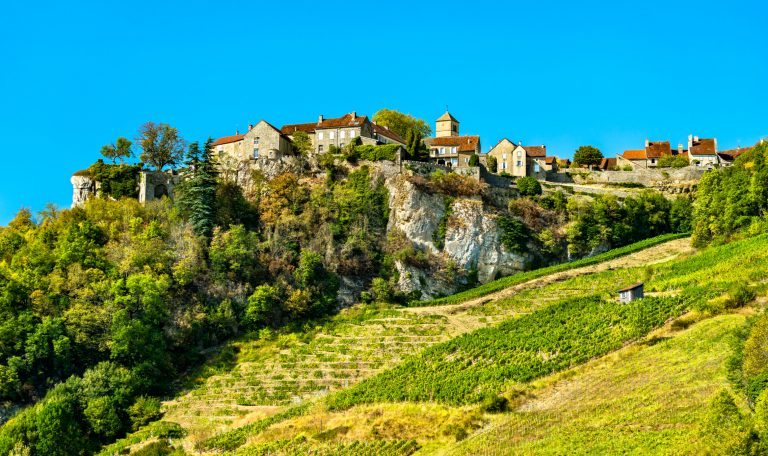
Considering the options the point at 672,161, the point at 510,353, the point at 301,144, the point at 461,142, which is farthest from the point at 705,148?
the point at 510,353

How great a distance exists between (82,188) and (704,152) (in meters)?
55.6

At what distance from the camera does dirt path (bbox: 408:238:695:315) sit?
60.9m

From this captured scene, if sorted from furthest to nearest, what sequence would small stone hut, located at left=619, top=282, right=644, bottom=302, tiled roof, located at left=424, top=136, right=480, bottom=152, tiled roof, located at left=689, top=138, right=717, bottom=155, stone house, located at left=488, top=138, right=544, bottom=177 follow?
tiled roof, located at left=689, top=138, right=717, bottom=155
tiled roof, located at left=424, top=136, right=480, bottom=152
stone house, located at left=488, top=138, right=544, bottom=177
small stone hut, located at left=619, top=282, right=644, bottom=302

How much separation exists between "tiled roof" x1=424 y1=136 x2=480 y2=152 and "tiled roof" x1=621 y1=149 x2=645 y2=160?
52.7 ft

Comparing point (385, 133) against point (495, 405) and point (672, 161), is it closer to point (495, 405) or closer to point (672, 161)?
point (672, 161)

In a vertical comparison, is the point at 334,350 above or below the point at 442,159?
below

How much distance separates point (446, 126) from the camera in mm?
94125

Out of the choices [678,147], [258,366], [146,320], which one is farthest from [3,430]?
[678,147]

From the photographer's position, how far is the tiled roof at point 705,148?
3381 inches

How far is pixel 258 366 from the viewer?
179ft

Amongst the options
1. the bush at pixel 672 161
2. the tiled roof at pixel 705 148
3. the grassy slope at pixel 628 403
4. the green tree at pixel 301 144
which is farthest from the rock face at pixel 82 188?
the tiled roof at pixel 705 148

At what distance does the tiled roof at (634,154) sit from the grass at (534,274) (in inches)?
818

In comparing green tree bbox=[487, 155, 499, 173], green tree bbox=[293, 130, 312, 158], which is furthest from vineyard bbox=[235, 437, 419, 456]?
green tree bbox=[487, 155, 499, 173]

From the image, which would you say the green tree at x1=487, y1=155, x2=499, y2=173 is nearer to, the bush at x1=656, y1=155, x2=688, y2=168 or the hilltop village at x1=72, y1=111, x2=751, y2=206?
the hilltop village at x1=72, y1=111, x2=751, y2=206
